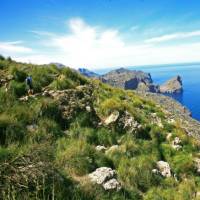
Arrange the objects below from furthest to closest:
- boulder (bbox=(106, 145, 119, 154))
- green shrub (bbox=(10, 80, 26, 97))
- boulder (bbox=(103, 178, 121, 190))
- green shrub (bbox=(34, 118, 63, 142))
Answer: green shrub (bbox=(10, 80, 26, 97)) → boulder (bbox=(106, 145, 119, 154)) → green shrub (bbox=(34, 118, 63, 142)) → boulder (bbox=(103, 178, 121, 190))

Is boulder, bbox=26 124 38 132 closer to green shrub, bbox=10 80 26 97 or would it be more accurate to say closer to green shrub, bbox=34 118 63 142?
green shrub, bbox=34 118 63 142

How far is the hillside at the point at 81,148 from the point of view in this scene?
6.14 metres

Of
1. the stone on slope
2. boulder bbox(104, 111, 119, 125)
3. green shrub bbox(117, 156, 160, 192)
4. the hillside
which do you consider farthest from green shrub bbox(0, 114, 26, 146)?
boulder bbox(104, 111, 119, 125)

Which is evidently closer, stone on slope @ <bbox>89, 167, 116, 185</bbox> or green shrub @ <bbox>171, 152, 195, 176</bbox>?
stone on slope @ <bbox>89, 167, 116, 185</bbox>

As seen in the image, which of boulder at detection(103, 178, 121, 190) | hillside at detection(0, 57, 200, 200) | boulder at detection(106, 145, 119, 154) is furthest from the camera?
boulder at detection(106, 145, 119, 154)

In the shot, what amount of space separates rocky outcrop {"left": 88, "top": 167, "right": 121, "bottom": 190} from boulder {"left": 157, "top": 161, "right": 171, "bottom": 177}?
2122mm

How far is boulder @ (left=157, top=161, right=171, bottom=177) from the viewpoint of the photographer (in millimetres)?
9406

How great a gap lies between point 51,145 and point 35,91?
3.81 metres

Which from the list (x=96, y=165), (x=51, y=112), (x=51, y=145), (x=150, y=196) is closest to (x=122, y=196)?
(x=150, y=196)

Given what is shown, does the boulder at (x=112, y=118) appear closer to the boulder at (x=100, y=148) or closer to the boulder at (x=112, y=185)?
the boulder at (x=100, y=148)

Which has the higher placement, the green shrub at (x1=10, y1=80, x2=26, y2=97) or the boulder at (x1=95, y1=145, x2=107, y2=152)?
the green shrub at (x1=10, y1=80, x2=26, y2=97)

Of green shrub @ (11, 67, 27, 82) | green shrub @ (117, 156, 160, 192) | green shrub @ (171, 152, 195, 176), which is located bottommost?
green shrub @ (171, 152, 195, 176)

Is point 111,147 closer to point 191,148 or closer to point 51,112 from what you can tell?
point 51,112

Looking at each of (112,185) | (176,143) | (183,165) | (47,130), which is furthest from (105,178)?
(176,143)
